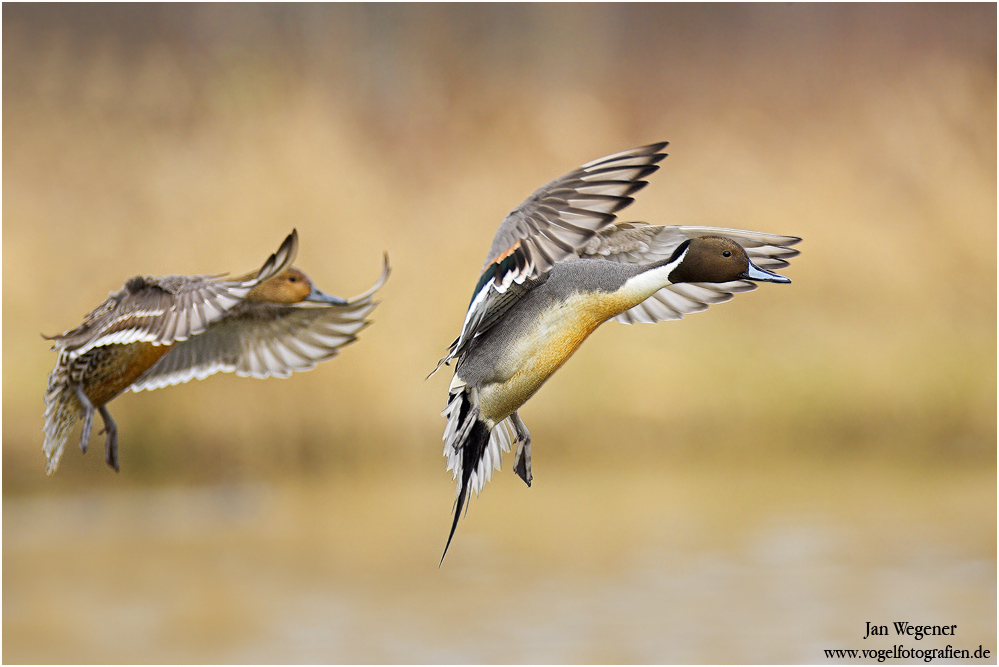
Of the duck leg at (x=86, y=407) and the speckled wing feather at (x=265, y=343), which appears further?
A: the speckled wing feather at (x=265, y=343)

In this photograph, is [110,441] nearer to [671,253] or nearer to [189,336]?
[189,336]

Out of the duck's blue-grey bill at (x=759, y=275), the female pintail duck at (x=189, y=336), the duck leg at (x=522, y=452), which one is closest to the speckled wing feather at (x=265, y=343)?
the female pintail duck at (x=189, y=336)

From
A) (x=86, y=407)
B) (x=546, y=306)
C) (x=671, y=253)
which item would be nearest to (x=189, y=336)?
(x=86, y=407)

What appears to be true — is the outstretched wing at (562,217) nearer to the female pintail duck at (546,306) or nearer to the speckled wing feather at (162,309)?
the female pintail duck at (546,306)

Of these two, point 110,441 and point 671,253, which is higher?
point 671,253

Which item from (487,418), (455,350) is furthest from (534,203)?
(487,418)

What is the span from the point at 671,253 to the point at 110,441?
678 millimetres

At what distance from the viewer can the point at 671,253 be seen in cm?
133

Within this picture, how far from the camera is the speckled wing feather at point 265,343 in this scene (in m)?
1.41

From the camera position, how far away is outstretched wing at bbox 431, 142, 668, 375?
1.05 m

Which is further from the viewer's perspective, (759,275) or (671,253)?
(671,253)

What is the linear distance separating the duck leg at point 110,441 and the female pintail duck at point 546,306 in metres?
0.36

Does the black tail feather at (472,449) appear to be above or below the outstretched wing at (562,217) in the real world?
below

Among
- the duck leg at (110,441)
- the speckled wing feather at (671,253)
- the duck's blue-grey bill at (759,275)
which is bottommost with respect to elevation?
the duck leg at (110,441)
